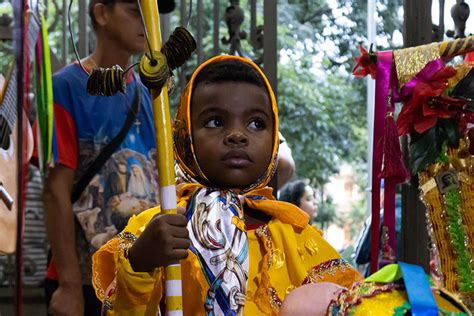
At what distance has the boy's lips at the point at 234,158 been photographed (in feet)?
7.05

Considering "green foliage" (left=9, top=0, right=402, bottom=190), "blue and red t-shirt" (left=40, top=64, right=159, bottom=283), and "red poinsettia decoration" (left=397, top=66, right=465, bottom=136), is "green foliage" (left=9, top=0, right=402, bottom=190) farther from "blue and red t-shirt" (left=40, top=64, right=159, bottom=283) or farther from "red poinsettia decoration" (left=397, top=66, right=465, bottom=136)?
"red poinsettia decoration" (left=397, top=66, right=465, bottom=136)

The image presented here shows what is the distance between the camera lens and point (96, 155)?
10.1 ft

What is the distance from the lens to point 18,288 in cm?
203

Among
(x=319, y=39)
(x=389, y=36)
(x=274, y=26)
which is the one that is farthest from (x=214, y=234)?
(x=319, y=39)

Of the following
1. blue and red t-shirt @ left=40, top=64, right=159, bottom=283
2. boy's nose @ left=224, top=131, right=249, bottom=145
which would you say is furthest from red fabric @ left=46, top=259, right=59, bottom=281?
boy's nose @ left=224, top=131, right=249, bottom=145

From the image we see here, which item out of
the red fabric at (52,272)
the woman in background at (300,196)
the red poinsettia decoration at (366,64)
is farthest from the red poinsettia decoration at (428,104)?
the woman in background at (300,196)

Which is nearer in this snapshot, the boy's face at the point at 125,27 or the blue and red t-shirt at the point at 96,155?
the blue and red t-shirt at the point at 96,155

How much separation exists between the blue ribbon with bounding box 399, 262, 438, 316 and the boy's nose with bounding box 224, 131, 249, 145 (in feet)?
3.23

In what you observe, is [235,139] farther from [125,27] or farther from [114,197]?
[125,27]

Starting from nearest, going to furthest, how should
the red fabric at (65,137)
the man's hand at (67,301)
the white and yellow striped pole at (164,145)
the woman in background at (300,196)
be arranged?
1. the white and yellow striped pole at (164,145)
2. the man's hand at (67,301)
3. the red fabric at (65,137)
4. the woman in background at (300,196)

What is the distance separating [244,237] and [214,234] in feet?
0.30

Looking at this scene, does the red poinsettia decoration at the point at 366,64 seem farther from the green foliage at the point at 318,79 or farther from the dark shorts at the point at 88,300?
the green foliage at the point at 318,79

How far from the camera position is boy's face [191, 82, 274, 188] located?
2.15m

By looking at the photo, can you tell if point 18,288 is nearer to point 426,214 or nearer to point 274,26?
point 426,214
